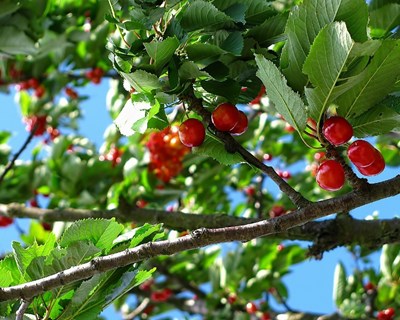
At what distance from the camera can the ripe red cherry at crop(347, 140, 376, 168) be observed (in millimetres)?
1654

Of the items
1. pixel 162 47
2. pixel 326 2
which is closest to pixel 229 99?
pixel 162 47

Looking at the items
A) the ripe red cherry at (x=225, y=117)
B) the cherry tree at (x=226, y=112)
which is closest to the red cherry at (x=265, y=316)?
the cherry tree at (x=226, y=112)

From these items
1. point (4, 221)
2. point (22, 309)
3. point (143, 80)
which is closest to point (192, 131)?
point (143, 80)

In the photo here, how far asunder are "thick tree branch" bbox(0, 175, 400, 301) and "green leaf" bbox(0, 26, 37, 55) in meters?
2.08

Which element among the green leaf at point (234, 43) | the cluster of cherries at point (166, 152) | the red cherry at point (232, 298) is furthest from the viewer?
the red cherry at point (232, 298)

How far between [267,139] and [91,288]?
331cm

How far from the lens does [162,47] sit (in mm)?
1750

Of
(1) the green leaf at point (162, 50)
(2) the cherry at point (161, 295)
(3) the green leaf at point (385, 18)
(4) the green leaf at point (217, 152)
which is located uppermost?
(1) the green leaf at point (162, 50)

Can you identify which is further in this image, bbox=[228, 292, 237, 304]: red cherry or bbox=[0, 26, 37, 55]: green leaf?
bbox=[228, 292, 237, 304]: red cherry

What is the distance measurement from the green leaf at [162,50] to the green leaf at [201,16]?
14 centimetres

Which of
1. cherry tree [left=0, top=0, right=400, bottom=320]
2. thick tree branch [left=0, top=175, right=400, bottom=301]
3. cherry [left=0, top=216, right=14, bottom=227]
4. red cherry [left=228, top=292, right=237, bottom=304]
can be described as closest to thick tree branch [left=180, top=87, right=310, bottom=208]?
cherry tree [left=0, top=0, right=400, bottom=320]

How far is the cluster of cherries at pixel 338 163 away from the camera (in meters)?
1.63

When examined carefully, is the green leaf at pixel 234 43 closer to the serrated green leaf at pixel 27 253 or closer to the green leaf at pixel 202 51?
the green leaf at pixel 202 51

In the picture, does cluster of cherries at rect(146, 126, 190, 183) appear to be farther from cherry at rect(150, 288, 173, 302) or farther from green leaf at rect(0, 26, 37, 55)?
cherry at rect(150, 288, 173, 302)
